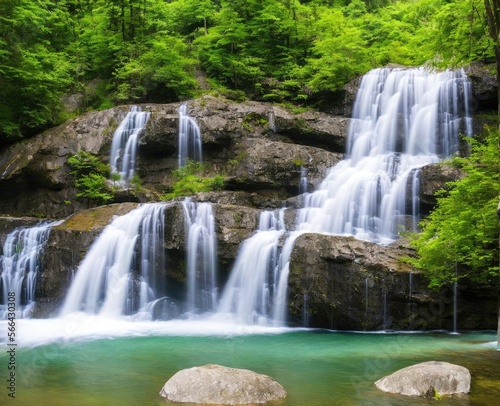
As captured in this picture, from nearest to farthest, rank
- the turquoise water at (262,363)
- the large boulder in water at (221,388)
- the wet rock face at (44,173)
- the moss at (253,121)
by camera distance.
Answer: the large boulder in water at (221,388), the turquoise water at (262,363), the wet rock face at (44,173), the moss at (253,121)

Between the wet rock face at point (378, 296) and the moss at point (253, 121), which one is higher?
the moss at point (253, 121)

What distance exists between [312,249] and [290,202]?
4384 mm

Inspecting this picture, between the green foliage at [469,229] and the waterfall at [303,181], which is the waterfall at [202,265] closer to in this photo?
the waterfall at [303,181]

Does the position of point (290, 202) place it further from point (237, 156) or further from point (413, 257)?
point (413, 257)

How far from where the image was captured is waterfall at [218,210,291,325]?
13.1 m

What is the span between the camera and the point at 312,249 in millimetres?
12742

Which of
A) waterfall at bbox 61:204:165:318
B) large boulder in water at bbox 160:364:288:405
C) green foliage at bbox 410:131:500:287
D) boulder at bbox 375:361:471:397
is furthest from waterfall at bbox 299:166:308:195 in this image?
large boulder in water at bbox 160:364:288:405

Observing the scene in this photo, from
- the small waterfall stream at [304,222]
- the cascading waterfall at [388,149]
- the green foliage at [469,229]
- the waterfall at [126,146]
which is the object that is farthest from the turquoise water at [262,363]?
the waterfall at [126,146]

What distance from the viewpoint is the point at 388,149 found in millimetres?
18594

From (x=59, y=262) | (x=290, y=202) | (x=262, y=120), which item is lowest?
(x=59, y=262)

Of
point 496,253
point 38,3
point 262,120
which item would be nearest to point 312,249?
point 496,253

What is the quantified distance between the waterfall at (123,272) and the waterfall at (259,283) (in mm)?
2242

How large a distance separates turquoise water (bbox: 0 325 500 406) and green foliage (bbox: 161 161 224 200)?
7.65 m

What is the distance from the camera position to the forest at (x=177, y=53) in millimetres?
20000
